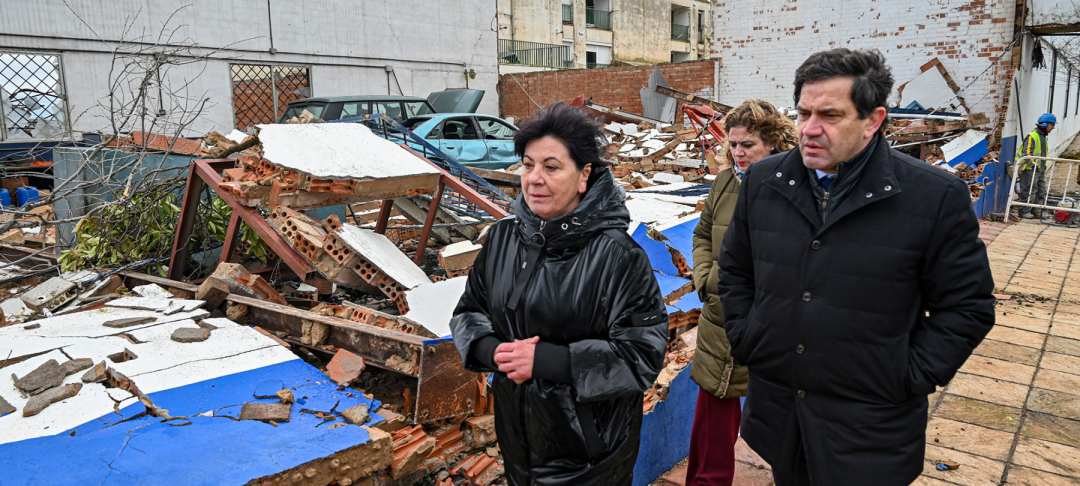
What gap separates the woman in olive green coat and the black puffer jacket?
0.76 m

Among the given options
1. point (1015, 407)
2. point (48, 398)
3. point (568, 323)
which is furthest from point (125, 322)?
point (1015, 407)

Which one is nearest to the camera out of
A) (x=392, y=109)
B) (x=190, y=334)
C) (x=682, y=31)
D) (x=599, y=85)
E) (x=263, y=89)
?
(x=190, y=334)

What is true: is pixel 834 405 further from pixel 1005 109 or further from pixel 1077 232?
pixel 1005 109

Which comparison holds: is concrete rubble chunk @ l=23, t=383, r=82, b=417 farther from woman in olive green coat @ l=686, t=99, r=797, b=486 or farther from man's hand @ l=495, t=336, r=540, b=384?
woman in olive green coat @ l=686, t=99, r=797, b=486

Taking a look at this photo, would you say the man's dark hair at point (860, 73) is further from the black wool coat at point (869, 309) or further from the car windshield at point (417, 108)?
the car windshield at point (417, 108)

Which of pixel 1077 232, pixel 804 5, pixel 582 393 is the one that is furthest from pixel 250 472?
pixel 804 5

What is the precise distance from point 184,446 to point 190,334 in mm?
1273

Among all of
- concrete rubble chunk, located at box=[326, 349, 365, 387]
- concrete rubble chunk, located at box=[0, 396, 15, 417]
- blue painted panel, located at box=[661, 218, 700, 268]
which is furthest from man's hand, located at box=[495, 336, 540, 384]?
blue painted panel, located at box=[661, 218, 700, 268]

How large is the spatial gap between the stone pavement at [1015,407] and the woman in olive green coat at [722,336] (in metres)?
0.51

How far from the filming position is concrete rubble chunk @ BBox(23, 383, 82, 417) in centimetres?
294

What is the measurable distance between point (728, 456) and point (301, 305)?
11.2ft

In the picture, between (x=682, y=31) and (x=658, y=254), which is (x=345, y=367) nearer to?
(x=658, y=254)

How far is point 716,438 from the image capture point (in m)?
2.75

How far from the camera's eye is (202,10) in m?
15.8
